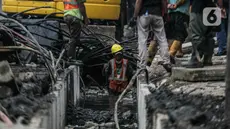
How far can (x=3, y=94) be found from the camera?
6.56 meters

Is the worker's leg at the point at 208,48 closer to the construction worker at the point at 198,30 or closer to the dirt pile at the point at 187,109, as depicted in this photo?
the construction worker at the point at 198,30

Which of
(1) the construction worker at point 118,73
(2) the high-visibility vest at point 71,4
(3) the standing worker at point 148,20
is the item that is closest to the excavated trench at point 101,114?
(1) the construction worker at point 118,73

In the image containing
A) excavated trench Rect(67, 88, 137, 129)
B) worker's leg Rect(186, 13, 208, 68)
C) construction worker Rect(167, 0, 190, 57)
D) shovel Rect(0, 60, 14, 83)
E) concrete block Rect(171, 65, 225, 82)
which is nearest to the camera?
shovel Rect(0, 60, 14, 83)

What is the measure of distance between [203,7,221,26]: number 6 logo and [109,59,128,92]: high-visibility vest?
380 cm

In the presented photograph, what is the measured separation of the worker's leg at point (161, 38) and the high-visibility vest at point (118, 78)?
5.40 feet

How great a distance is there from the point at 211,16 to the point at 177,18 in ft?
10.2

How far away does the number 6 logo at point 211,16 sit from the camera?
7785 millimetres

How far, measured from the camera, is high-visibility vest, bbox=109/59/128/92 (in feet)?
37.4

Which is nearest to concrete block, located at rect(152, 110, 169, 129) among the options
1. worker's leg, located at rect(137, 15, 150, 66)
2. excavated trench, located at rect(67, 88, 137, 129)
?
worker's leg, located at rect(137, 15, 150, 66)

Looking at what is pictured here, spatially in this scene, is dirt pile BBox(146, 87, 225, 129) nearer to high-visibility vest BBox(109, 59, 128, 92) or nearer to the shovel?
the shovel

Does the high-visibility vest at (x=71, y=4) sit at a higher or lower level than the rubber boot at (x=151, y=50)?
higher

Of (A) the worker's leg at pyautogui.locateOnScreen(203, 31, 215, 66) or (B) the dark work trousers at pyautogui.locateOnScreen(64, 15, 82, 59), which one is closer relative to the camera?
(A) the worker's leg at pyautogui.locateOnScreen(203, 31, 215, 66)

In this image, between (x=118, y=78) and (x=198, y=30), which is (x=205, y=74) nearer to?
(x=198, y=30)

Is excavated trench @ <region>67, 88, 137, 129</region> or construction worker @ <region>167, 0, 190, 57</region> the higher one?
construction worker @ <region>167, 0, 190, 57</region>
